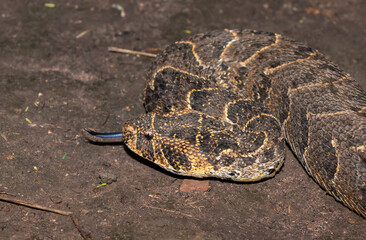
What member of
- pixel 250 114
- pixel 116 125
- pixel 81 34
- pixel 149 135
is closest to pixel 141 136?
pixel 149 135

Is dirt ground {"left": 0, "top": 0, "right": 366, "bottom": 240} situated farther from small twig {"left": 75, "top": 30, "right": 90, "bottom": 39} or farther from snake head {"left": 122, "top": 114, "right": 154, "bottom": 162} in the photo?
snake head {"left": 122, "top": 114, "right": 154, "bottom": 162}

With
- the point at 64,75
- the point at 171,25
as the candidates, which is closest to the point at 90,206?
the point at 64,75

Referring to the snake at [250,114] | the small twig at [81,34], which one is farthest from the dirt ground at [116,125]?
the snake at [250,114]

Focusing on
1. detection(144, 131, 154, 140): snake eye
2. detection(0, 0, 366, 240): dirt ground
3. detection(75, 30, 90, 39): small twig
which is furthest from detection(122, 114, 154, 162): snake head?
detection(75, 30, 90, 39): small twig

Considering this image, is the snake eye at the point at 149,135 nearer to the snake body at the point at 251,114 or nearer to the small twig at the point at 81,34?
the snake body at the point at 251,114

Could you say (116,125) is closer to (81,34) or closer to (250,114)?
(250,114)
